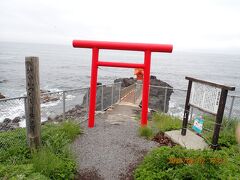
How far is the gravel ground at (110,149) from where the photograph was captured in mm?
4758

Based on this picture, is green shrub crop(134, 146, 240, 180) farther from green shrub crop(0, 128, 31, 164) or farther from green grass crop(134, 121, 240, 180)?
green shrub crop(0, 128, 31, 164)

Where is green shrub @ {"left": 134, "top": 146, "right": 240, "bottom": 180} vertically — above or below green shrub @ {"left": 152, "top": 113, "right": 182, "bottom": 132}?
above

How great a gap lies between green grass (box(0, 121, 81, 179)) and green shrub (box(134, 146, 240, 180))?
5.03 ft

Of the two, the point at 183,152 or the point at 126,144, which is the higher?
the point at 183,152

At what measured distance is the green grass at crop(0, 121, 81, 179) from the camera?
3.93 m

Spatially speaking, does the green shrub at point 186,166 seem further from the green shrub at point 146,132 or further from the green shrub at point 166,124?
the green shrub at point 166,124

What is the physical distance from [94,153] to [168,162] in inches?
78.0

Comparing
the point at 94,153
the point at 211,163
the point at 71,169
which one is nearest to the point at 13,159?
the point at 71,169

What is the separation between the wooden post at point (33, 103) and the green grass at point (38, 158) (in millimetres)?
255

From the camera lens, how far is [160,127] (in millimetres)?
7016

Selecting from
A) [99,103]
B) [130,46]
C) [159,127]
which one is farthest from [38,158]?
[99,103]

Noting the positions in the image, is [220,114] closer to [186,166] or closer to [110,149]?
[186,166]

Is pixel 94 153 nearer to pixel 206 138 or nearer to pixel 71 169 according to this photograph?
pixel 71 169

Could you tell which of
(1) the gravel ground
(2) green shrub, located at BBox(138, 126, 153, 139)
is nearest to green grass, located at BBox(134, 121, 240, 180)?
(1) the gravel ground
